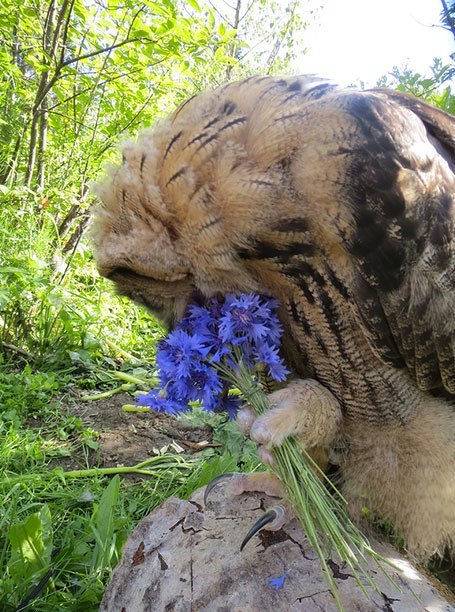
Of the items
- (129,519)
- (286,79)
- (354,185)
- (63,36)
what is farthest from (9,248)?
(354,185)

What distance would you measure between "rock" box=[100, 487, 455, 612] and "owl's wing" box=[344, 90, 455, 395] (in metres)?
0.70

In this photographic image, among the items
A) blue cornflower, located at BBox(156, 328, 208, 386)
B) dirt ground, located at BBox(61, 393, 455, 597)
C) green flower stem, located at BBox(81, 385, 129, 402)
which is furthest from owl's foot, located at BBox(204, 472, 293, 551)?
green flower stem, located at BBox(81, 385, 129, 402)

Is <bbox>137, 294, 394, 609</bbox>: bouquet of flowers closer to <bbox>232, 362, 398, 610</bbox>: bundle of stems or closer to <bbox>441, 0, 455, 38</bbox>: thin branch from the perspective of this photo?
<bbox>232, 362, 398, 610</bbox>: bundle of stems

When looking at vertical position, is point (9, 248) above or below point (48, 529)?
above

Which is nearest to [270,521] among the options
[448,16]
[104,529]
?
[104,529]

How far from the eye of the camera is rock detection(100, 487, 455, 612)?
5.15 feet

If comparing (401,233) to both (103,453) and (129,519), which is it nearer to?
(129,519)

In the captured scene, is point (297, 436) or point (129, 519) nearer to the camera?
point (297, 436)

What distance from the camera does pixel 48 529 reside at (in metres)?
2.27

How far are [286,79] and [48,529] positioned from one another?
1987 mm

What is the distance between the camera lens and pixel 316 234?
1.40 metres

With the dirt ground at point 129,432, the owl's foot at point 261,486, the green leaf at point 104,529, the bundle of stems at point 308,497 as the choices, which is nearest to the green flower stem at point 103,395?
the dirt ground at point 129,432

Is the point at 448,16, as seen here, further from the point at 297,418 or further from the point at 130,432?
the point at 130,432

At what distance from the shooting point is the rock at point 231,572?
157 cm
